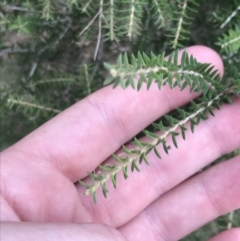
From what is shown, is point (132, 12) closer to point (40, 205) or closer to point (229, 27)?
point (229, 27)

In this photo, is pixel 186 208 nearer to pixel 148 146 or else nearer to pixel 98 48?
pixel 148 146

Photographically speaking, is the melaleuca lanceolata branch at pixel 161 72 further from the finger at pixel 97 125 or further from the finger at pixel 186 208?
the finger at pixel 186 208

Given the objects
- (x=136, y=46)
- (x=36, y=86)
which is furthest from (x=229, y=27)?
(x=36, y=86)

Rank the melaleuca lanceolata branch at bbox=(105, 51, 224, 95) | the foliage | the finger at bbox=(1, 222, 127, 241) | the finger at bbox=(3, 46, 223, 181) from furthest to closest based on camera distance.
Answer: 1. the finger at bbox=(3, 46, 223, 181)
2. the foliage
3. the finger at bbox=(1, 222, 127, 241)
4. the melaleuca lanceolata branch at bbox=(105, 51, 224, 95)

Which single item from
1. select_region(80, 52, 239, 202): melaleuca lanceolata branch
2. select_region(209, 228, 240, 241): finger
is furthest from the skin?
select_region(80, 52, 239, 202): melaleuca lanceolata branch

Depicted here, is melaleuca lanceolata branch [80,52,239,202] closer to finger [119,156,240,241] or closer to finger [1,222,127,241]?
finger [1,222,127,241]

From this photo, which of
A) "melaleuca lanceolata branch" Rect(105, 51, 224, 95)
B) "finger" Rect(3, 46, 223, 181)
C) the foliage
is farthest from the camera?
"finger" Rect(3, 46, 223, 181)

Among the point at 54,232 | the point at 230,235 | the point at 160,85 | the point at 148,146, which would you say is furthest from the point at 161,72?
the point at 230,235
